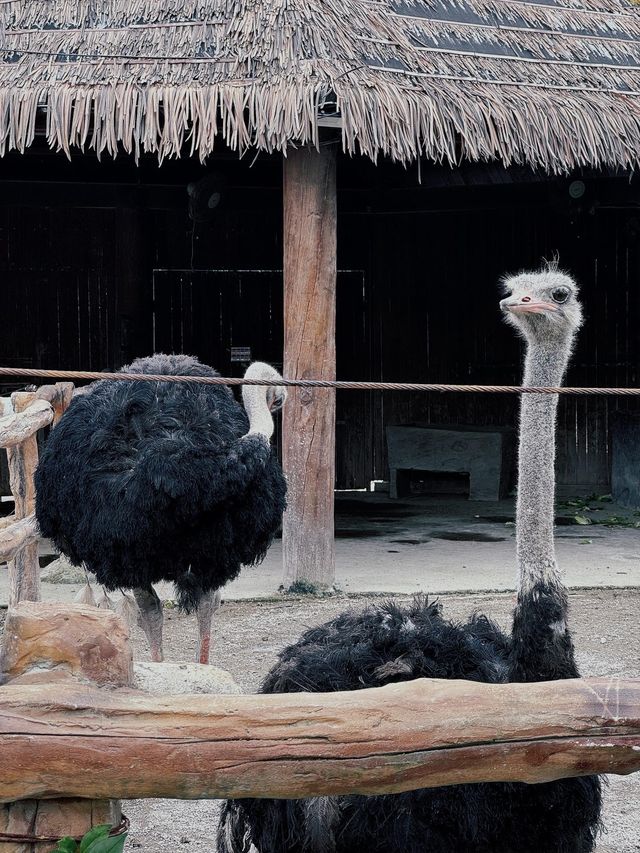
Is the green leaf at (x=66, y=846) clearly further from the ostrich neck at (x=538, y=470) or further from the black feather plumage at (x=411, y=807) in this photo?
the ostrich neck at (x=538, y=470)

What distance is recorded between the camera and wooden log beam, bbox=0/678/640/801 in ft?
6.31

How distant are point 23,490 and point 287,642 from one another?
1.46 metres

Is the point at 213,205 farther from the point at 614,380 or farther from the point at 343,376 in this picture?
the point at 614,380

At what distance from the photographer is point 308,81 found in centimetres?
605

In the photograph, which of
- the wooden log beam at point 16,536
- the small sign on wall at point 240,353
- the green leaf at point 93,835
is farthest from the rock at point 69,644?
the small sign on wall at point 240,353

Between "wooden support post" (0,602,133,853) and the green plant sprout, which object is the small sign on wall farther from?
the green plant sprout

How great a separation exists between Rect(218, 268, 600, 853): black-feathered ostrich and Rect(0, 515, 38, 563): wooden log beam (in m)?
1.75

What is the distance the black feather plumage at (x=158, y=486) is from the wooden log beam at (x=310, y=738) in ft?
5.90

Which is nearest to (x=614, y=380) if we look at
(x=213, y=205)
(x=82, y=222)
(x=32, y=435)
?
(x=213, y=205)

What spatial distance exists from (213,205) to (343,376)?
2257 mm

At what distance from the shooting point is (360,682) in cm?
270

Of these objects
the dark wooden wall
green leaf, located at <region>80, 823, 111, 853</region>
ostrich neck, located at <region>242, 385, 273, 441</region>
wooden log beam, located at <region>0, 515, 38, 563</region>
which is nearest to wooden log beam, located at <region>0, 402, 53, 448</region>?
wooden log beam, located at <region>0, 515, 38, 563</region>

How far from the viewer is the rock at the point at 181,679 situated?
9.08ft

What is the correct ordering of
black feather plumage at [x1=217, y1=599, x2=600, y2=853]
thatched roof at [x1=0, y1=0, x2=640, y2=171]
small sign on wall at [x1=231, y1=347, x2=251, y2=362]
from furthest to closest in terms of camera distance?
small sign on wall at [x1=231, y1=347, x2=251, y2=362]
thatched roof at [x1=0, y1=0, x2=640, y2=171]
black feather plumage at [x1=217, y1=599, x2=600, y2=853]
